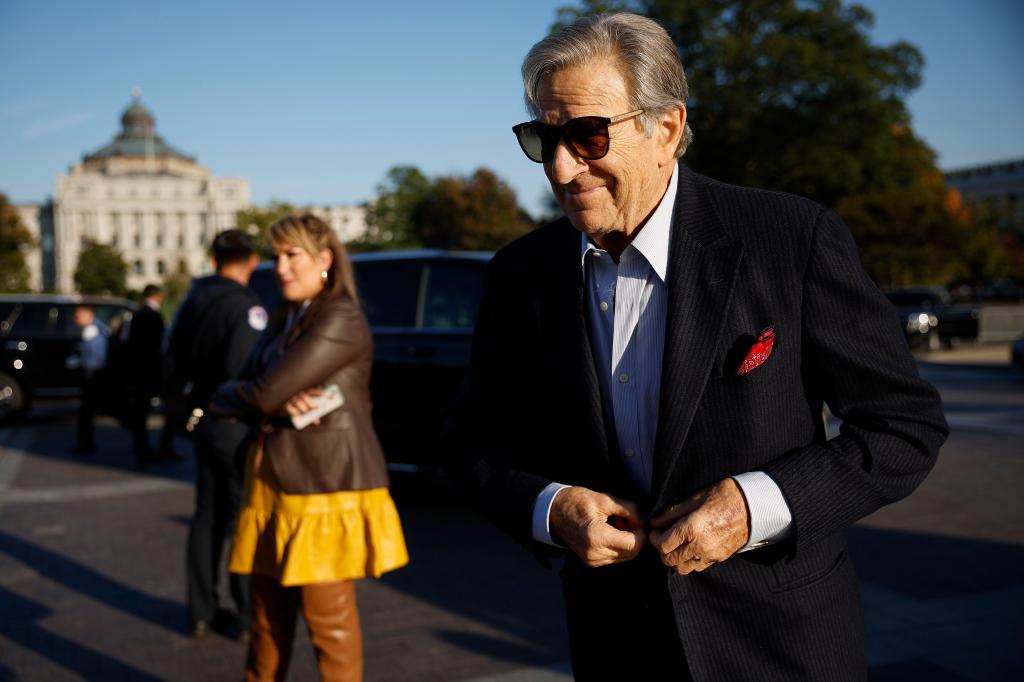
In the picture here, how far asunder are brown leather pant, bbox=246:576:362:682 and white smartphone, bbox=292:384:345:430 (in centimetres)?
58

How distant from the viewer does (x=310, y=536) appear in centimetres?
318

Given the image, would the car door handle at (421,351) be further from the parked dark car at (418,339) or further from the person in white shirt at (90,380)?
the person in white shirt at (90,380)

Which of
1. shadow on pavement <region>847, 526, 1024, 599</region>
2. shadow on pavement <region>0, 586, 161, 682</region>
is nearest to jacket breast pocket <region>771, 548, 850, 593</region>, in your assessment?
shadow on pavement <region>0, 586, 161, 682</region>

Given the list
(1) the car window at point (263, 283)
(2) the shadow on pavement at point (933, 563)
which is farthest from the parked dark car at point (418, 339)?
(2) the shadow on pavement at point (933, 563)

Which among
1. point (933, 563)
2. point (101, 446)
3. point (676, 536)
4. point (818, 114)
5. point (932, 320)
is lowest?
point (101, 446)

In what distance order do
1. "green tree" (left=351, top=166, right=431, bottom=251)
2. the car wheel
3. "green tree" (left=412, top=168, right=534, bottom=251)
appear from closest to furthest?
the car wheel → "green tree" (left=412, top=168, right=534, bottom=251) → "green tree" (left=351, top=166, right=431, bottom=251)

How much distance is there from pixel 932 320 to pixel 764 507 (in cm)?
2526

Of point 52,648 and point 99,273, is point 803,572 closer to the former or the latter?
point 52,648

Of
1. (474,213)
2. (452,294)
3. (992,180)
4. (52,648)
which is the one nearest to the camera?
(52,648)

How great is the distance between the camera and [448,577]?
5.39 m

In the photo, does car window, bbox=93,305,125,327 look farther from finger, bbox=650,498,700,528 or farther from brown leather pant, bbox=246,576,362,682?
finger, bbox=650,498,700,528

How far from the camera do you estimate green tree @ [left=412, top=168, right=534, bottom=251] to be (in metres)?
59.8

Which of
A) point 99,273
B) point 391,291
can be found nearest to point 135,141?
point 99,273

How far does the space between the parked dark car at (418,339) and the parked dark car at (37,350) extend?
838cm
